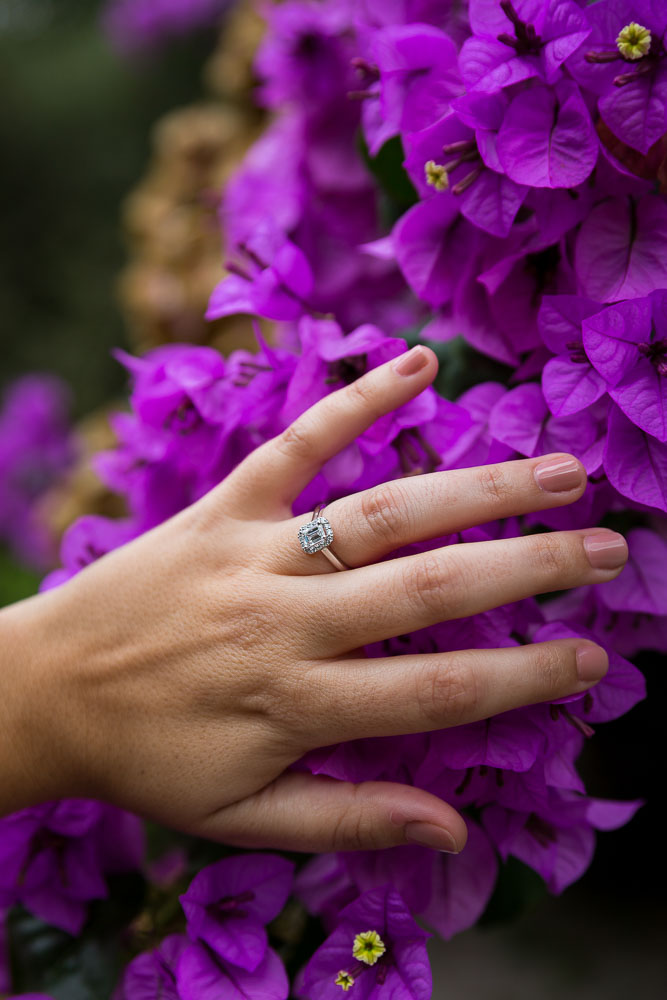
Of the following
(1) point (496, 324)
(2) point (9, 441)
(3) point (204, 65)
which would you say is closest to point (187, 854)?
(1) point (496, 324)

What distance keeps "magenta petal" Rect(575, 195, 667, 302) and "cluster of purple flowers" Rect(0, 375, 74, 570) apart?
1.69 metres

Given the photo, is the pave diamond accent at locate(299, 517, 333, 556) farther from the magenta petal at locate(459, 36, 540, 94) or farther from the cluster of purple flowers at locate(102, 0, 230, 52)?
the cluster of purple flowers at locate(102, 0, 230, 52)

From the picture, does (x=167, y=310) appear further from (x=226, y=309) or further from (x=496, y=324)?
(x=496, y=324)

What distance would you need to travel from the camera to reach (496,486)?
49 centimetres

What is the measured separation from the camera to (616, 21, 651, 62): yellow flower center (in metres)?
0.47

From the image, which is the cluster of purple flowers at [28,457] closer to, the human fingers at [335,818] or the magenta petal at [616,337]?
the human fingers at [335,818]

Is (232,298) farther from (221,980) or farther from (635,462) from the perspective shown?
(221,980)

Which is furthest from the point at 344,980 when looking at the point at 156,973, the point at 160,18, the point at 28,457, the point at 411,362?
the point at 160,18

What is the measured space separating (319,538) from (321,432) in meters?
0.07

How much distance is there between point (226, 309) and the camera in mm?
617

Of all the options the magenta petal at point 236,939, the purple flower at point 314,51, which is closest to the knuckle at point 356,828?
the magenta petal at point 236,939

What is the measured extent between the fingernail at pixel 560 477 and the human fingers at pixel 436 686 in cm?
9

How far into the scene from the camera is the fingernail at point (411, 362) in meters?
0.53

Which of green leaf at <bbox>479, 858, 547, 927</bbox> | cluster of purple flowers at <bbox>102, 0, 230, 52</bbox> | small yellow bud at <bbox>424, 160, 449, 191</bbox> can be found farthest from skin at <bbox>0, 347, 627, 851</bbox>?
cluster of purple flowers at <bbox>102, 0, 230, 52</bbox>
